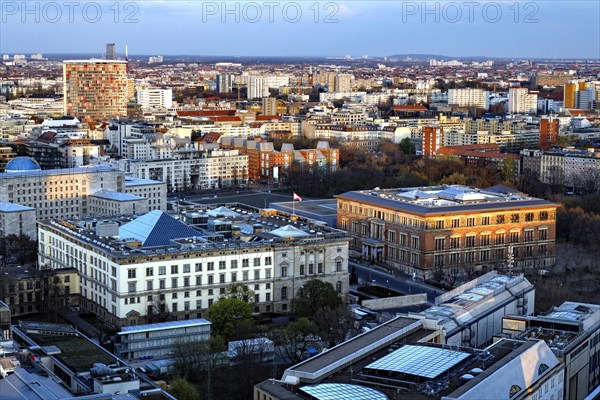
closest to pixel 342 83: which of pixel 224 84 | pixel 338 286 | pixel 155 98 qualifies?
pixel 224 84

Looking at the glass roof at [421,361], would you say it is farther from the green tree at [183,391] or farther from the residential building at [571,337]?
the green tree at [183,391]

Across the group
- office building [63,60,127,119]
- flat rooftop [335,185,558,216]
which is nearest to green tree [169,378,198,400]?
flat rooftop [335,185,558,216]

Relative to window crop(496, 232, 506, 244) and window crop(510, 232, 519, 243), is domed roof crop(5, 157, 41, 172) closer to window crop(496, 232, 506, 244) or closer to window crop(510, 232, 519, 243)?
window crop(496, 232, 506, 244)

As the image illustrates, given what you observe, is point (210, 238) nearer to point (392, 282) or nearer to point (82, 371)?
point (392, 282)

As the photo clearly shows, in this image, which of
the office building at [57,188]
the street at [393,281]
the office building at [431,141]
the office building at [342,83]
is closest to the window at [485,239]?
the street at [393,281]

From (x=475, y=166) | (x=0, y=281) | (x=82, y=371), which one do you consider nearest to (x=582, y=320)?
(x=82, y=371)

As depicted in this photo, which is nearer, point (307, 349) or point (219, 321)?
point (307, 349)

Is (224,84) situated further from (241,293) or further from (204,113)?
(241,293)
